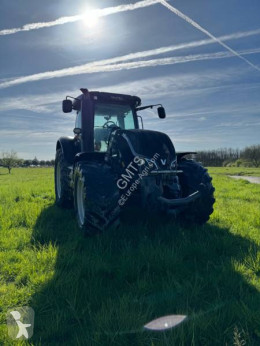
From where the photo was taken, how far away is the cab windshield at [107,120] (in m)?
5.87

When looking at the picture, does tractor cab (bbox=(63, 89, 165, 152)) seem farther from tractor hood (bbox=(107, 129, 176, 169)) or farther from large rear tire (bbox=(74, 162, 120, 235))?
large rear tire (bbox=(74, 162, 120, 235))

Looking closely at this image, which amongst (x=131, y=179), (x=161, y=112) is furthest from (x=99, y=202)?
(x=161, y=112)

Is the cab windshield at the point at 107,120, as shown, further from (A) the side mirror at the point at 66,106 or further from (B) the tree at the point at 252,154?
(B) the tree at the point at 252,154

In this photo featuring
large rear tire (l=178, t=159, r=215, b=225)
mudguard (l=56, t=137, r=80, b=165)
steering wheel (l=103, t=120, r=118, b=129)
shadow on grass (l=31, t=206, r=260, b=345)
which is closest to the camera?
shadow on grass (l=31, t=206, r=260, b=345)

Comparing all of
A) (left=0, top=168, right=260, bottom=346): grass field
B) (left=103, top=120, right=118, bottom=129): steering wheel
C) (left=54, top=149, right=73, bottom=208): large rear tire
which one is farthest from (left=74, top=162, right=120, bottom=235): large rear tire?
(left=54, top=149, right=73, bottom=208): large rear tire

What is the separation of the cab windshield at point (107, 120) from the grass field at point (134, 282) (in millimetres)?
1854

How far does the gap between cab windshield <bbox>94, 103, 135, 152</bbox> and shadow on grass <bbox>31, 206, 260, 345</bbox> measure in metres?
2.09

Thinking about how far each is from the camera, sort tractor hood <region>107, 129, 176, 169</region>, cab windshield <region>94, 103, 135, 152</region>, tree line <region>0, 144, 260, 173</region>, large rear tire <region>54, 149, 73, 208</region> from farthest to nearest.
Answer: tree line <region>0, 144, 260, 173</region>
large rear tire <region>54, 149, 73, 208</region>
cab windshield <region>94, 103, 135, 152</region>
tractor hood <region>107, 129, 176, 169</region>

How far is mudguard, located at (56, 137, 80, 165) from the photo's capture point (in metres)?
6.43

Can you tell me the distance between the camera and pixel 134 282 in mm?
2973

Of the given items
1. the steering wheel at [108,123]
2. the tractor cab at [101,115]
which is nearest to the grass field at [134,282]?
the tractor cab at [101,115]

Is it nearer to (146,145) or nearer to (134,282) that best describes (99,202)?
(146,145)

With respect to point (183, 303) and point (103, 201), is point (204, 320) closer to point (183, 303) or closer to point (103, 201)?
point (183, 303)

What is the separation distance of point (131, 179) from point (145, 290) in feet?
6.00
